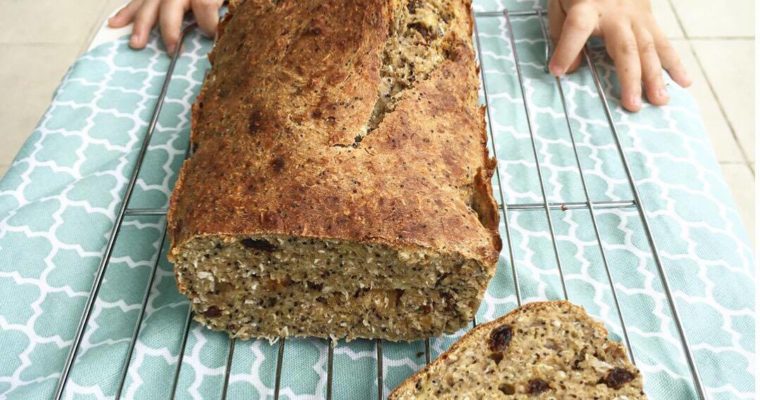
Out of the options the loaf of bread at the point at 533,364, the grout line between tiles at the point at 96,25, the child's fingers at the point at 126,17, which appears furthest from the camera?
the grout line between tiles at the point at 96,25

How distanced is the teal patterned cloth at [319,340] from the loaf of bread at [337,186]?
0.47 feet

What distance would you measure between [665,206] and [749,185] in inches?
46.8

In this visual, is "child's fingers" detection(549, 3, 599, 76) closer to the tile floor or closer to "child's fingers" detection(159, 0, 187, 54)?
the tile floor

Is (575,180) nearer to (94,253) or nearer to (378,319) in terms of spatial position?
(378,319)

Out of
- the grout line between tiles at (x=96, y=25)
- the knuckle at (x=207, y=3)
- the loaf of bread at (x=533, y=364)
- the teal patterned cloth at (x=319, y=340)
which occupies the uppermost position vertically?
the knuckle at (x=207, y=3)

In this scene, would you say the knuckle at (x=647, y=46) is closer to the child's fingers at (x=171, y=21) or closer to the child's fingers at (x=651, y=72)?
the child's fingers at (x=651, y=72)

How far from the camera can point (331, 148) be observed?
1.65 m

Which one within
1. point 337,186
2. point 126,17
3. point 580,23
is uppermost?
point 337,186

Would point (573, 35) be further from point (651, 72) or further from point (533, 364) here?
point (533, 364)

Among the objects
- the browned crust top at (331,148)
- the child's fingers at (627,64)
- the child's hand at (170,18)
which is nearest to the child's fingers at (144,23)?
the child's hand at (170,18)

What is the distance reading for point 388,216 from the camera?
155 centimetres

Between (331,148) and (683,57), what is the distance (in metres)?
2.70

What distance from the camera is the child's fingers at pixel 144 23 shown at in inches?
107

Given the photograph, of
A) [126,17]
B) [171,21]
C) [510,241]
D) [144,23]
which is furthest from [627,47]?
[126,17]
